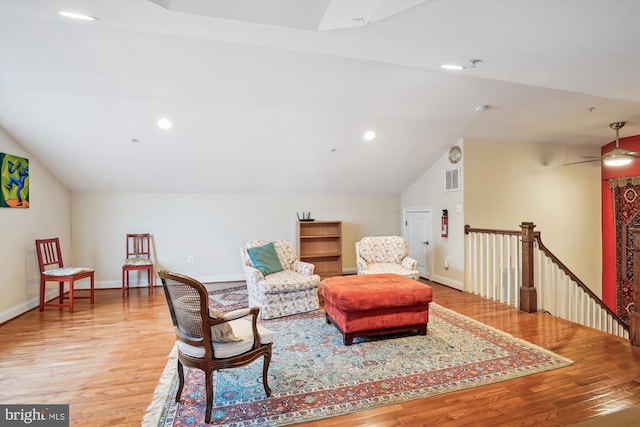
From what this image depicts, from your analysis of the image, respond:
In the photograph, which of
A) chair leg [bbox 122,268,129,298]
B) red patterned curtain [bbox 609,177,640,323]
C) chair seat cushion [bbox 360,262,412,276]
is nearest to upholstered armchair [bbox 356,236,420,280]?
chair seat cushion [bbox 360,262,412,276]

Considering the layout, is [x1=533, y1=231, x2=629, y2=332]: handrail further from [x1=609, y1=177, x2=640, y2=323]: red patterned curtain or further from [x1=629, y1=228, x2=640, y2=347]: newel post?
[x1=609, y1=177, x2=640, y2=323]: red patterned curtain

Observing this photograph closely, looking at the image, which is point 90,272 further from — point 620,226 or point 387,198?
point 620,226

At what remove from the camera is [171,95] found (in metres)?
3.66

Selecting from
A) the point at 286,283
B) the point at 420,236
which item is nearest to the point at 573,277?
the point at 420,236

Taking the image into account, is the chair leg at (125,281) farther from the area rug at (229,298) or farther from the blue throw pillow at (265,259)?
the blue throw pillow at (265,259)

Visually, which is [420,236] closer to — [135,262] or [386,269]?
[386,269]

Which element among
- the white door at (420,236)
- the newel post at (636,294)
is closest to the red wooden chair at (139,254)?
the white door at (420,236)

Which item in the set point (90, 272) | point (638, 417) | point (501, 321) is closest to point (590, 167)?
point (501, 321)

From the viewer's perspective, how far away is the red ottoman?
3.03 metres

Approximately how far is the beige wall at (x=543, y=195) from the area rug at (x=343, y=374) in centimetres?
255

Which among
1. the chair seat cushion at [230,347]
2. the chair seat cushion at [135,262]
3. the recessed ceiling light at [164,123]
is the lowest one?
the chair seat cushion at [230,347]

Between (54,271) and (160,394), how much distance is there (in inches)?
120

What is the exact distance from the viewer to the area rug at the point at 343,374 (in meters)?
2.05

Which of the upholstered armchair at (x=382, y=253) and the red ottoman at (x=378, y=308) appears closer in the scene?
the red ottoman at (x=378, y=308)
